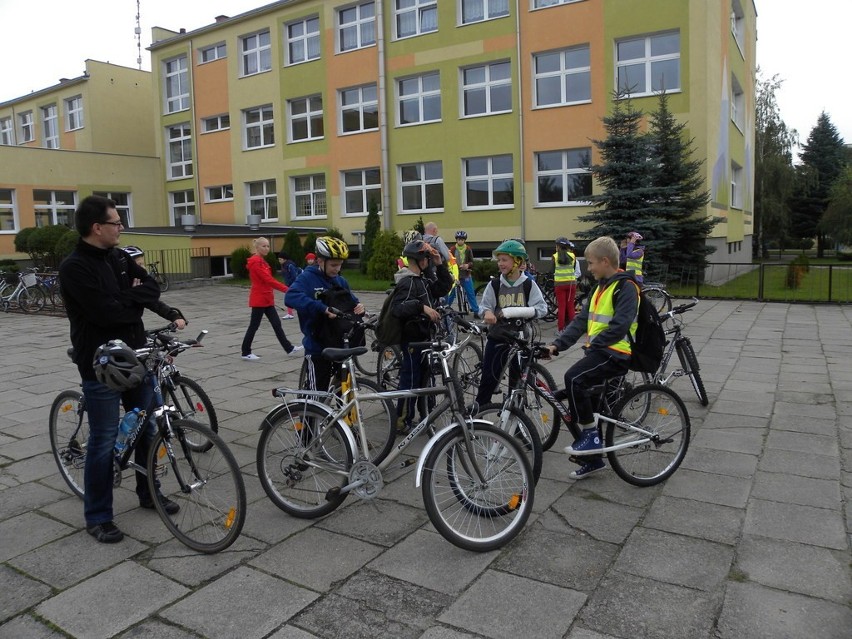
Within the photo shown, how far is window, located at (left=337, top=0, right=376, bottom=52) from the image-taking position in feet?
87.1

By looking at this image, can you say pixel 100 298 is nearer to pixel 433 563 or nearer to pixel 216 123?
Result: pixel 433 563

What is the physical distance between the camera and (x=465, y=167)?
24734 mm

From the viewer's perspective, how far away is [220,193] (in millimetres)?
32125

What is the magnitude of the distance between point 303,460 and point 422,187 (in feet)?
73.0

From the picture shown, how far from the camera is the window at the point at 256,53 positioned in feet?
96.5

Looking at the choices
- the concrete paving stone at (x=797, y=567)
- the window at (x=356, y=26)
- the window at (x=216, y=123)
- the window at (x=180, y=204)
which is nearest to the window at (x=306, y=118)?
the window at (x=356, y=26)

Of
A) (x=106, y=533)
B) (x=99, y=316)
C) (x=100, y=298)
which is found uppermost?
(x=100, y=298)

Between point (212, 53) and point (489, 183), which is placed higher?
point (212, 53)

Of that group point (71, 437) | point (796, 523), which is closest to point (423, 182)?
point (71, 437)

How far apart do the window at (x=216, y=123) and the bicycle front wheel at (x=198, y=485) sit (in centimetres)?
2914

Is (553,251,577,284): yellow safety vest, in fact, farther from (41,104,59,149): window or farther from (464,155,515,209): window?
(41,104,59,149): window

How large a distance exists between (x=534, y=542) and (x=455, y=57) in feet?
74.6

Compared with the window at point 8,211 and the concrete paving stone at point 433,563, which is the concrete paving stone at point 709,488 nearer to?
the concrete paving stone at point 433,563

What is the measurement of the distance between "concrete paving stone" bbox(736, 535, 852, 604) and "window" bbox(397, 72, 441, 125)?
74.4ft
